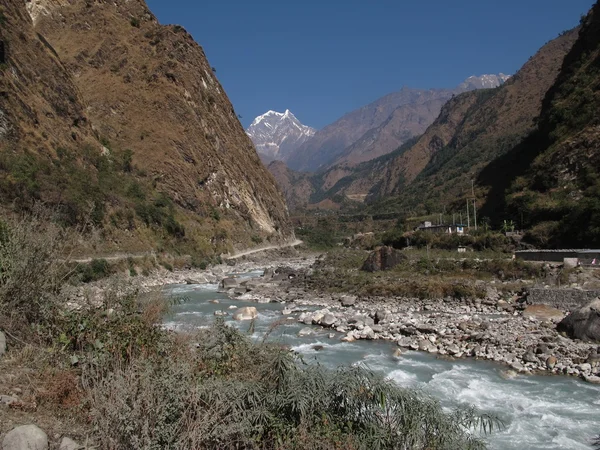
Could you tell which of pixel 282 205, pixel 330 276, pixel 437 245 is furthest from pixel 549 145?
pixel 282 205

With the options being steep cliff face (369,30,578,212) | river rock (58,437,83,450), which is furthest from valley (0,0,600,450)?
steep cliff face (369,30,578,212)

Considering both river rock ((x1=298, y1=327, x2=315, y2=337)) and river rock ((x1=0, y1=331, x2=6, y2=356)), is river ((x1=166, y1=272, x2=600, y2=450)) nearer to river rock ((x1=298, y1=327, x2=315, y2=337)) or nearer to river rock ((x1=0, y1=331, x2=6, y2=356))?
river rock ((x1=298, y1=327, x2=315, y2=337))

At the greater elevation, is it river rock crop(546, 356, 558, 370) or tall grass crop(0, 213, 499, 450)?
tall grass crop(0, 213, 499, 450)

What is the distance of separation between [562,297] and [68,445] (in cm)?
2311

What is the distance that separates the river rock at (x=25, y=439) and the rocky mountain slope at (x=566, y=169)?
38652 millimetres

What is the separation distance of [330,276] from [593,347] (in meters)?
21.9

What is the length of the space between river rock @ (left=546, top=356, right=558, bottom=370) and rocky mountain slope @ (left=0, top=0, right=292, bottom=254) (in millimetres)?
29958

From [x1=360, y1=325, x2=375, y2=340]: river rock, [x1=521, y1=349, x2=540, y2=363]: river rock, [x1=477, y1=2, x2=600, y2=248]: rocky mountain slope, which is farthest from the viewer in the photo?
[x1=477, y1=2, x2=600, y2=248]: rocky mountain slope

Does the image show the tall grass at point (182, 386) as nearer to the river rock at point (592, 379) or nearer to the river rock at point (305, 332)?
the river rock at point (592, 379)

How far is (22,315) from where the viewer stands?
690 centimetres

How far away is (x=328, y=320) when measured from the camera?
20.6m

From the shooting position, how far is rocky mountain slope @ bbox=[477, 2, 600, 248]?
36688 millimetres

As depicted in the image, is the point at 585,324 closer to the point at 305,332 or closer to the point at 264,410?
the point at 305,332

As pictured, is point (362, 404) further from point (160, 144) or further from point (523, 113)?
point (523, 113)
